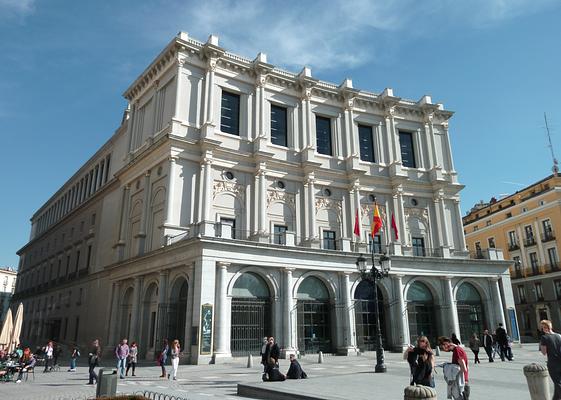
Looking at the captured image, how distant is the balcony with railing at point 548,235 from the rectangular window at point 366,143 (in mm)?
24038

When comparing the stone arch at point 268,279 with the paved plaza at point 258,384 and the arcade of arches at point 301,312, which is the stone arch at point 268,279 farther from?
the paved plaza at point 258,384

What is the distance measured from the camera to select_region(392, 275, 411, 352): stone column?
29578mm

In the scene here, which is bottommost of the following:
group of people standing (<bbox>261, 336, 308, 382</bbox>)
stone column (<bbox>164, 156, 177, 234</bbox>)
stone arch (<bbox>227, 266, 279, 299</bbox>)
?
group of people standing (<bbox>261, 336, 308, 382</bbox>)

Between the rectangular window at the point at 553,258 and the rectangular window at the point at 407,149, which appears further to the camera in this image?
the rectangular window at the point at 553,258

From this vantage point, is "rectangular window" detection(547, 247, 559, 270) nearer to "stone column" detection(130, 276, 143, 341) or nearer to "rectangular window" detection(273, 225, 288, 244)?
"rectangular window" detection(273, 225, 288, 244)

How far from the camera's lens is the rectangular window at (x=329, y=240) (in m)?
32.2

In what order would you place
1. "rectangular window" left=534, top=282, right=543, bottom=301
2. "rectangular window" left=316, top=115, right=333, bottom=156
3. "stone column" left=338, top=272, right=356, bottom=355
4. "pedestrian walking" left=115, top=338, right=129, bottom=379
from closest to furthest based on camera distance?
"pedestrian walking" left=115, top=338, right=129, bottom=379 → "stone column" left=338, top=272, right=356, bottom=355 → "rectangular window" left=316, top=115, right=333, bottom=156 → "rectangular window" left=534, top=282, right=543, bottom=301

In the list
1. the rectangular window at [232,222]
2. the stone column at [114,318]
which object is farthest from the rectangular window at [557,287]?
the stone column at [114,318]

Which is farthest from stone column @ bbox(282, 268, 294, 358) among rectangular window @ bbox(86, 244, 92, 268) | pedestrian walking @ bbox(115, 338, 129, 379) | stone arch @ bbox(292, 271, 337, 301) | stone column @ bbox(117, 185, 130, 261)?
rectangular window @ bbox(86, 244, 92, 268)

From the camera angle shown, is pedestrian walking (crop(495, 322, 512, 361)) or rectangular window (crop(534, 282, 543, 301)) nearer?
pedestrian walking (crop(495, 322, 512, 361))

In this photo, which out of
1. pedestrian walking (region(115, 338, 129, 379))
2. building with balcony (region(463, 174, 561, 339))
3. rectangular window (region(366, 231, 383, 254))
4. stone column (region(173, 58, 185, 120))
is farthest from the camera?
building with balcony (region(463, 174, 561, 339))

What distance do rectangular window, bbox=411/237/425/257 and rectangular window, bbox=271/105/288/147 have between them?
1324 centimetres

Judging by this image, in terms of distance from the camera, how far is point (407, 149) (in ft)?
129

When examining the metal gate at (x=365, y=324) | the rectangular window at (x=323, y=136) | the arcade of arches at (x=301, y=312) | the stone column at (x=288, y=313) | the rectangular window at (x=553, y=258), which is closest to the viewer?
the arcade of arches at (x=301, y=312)
